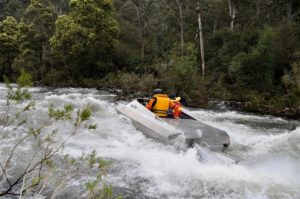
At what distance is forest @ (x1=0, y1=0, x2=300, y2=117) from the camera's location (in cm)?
1883

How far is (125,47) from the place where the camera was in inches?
1179

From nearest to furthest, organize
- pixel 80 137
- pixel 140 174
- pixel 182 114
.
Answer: pixel 140 174
pixel 80 137
pixel 182 114

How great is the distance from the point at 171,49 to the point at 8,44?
16288 millimetres

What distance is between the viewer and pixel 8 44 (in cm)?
3359

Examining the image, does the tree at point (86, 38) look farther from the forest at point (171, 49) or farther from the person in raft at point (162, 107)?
the person in raft at point (162, 107)

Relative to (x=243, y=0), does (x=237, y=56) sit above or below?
below

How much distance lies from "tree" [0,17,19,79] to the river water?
83.5 ft

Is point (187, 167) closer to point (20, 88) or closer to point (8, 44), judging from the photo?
point (20, 88)

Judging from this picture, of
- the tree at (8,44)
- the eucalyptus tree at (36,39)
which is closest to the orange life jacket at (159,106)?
the eucalyptus tree at (36,39)

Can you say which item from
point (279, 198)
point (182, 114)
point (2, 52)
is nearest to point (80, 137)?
point (182, 114)

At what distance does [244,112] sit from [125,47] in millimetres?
16203

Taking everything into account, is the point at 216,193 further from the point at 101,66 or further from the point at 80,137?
the point at 101,66

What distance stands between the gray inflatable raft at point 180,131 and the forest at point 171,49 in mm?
8160

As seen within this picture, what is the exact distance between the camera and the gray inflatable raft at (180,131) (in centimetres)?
792
